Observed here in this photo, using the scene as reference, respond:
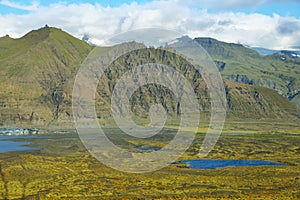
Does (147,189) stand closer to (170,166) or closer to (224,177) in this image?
(224,177)

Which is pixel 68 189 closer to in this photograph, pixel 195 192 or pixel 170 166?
pixel 195 192

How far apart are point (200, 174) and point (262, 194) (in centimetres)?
4109

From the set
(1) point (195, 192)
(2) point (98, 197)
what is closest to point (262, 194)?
(1) point (195, 192)

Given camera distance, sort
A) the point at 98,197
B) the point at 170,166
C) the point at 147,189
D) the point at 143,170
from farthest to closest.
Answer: the point at 170,166, the point at 143,170, the point at 147,189, the point at 98,197

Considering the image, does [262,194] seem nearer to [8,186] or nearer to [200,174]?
[200,174]

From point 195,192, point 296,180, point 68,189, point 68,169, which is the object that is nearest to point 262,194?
point 195,192

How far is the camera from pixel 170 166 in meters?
195

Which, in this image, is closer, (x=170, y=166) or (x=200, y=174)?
(x=200, y=174)

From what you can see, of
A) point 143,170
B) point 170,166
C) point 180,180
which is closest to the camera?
point 180,180

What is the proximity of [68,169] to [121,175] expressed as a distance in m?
29.1

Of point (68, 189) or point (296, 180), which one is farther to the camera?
point (296, 180)

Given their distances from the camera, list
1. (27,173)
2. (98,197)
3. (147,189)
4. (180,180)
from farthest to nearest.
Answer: (27,173) → (180,180) → (147,189) → (98,197)

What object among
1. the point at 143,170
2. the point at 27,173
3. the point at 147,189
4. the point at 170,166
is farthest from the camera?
the point at 170,166

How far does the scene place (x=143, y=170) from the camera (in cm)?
18125
